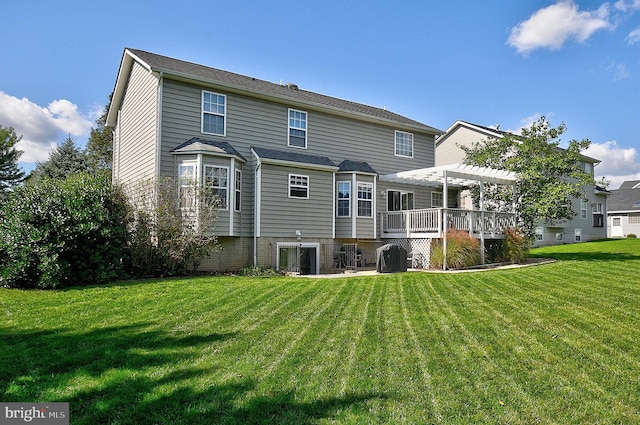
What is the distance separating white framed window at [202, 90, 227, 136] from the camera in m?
13.8

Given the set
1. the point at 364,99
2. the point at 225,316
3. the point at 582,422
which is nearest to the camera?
the point at 582,422

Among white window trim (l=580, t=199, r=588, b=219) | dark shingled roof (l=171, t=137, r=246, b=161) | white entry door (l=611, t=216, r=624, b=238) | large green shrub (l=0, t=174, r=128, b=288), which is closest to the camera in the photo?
large green shrub (l=0, t=174, r=128, b=288)

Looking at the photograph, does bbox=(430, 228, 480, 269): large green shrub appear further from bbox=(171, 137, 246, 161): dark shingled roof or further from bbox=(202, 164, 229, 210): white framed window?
bbox=(171, 137, 246, 161): dark shingled roof

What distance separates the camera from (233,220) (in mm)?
13172

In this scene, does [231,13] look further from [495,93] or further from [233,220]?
[495,93]

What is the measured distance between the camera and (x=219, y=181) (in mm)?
13000

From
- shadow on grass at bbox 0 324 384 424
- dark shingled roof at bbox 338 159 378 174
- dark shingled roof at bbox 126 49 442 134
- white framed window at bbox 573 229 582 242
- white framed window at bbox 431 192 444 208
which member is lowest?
shadow on grass at bbox 0 324 384 424

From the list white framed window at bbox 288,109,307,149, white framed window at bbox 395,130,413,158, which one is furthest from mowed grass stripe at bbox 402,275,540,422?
white framed window at bbox 395,130,413,158

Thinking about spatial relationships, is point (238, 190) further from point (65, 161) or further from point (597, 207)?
point (597, 207)

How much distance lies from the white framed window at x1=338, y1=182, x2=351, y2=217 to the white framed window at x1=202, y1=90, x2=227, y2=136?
197 inches

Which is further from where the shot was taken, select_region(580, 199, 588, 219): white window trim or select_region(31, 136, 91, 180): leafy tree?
select_region(580, 199, 588, 219): white window trim

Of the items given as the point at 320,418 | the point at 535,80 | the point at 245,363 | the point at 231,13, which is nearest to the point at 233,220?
the point at 231,13

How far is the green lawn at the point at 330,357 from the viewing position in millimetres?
3248

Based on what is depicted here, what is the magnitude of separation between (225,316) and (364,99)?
17866 millimetres
